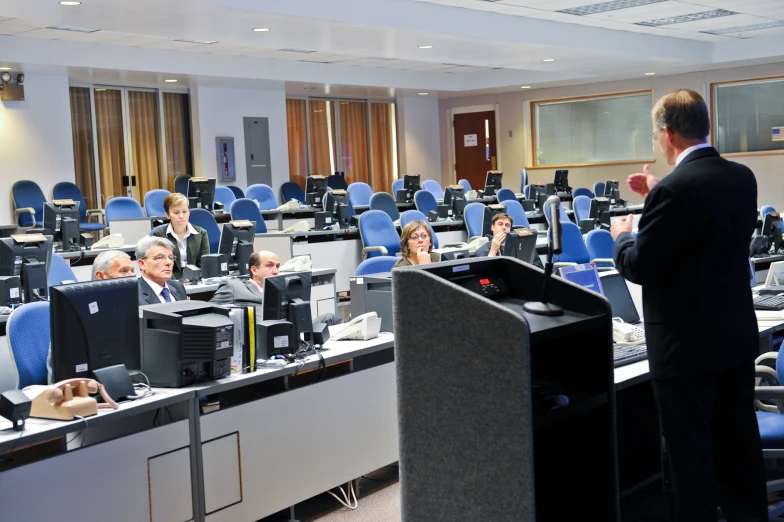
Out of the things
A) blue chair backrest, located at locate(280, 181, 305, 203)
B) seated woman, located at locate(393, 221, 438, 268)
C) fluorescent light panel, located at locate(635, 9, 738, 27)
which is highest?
fluorescent light panel, located at locate(635, 9, 738, 27)

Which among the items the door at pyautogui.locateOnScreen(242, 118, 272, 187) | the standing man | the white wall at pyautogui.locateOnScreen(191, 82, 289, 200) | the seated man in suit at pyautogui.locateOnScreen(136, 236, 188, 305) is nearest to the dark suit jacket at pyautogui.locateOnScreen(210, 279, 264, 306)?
the seated man in suit at pyautogui.locateOnScreen(136, 236, 188, 305)

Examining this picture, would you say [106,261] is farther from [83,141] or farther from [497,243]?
[83,141]

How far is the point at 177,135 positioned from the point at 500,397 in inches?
524

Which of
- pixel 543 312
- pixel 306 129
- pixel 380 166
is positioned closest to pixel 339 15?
pixel 543 312

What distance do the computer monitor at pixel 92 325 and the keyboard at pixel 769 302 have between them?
3103 mm

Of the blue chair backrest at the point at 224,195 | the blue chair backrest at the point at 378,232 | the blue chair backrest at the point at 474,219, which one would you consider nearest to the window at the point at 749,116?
the blue chair backrest at the point at 474,219

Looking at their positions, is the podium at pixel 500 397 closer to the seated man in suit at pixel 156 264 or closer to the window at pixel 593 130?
the seated man in suit at pixel 156 264

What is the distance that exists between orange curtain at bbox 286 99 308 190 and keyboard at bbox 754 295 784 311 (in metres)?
12.1

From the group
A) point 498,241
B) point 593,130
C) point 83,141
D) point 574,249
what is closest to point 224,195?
point 83,141

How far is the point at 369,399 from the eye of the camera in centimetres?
420

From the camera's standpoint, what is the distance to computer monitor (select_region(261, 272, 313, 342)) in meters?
4.00

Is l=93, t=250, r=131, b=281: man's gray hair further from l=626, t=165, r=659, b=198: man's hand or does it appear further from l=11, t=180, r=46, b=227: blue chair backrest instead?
l=11, t=180, r=46, b=227: blue chair backrest

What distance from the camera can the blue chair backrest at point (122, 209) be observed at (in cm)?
1058

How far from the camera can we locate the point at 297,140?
1666cm
